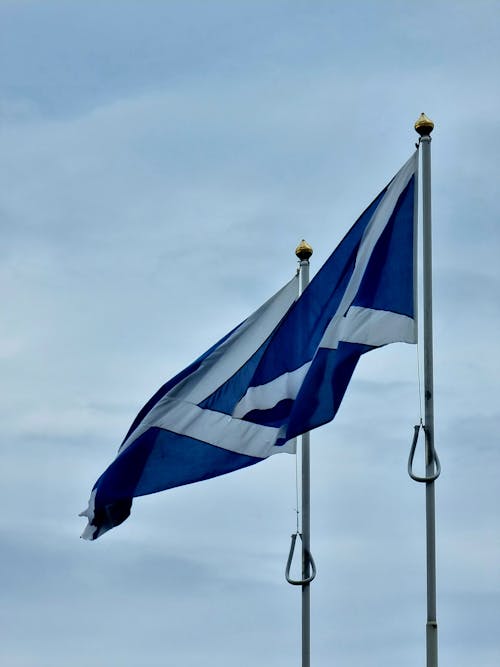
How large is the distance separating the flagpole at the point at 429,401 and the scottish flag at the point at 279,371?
11.9 inches

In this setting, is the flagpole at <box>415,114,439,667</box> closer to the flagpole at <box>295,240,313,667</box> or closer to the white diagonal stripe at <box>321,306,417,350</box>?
the white diagonal stripe at <box>321,306,417,350</box>

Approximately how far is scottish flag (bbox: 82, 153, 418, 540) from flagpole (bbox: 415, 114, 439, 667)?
0.99 feet

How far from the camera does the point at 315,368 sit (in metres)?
24.3

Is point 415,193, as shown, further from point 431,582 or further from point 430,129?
Result: point 431,582

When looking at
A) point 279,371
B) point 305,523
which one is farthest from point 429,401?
point 305,523

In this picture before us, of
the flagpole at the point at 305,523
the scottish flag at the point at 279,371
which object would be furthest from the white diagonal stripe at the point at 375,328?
the flagpole at the point at 305,523

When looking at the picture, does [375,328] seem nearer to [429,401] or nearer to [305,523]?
[429,401]

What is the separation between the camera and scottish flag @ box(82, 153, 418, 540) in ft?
79.2

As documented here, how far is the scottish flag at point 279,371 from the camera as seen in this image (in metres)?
24.1

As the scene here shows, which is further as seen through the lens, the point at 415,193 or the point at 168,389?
the point at 168,389

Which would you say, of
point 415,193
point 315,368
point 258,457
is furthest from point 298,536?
point 415,193

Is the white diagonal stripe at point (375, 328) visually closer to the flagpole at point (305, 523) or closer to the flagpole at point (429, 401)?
the flagpole at point (429, 401)

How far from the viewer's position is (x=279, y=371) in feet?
87.8

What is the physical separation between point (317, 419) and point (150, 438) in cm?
439
